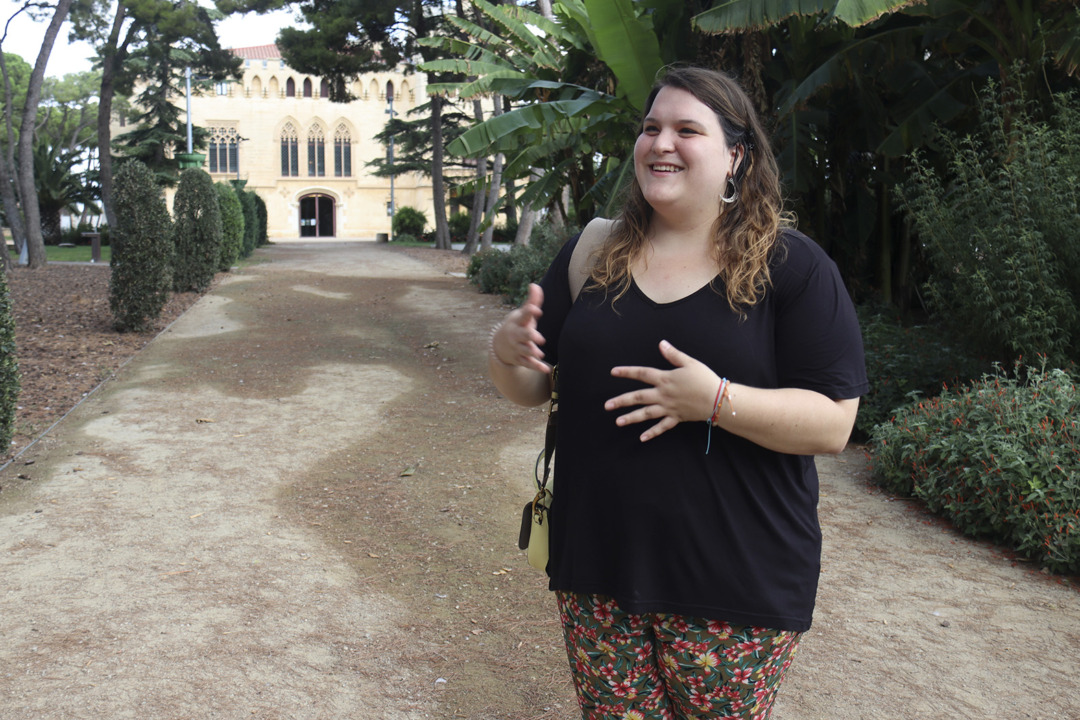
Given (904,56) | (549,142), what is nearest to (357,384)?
(549,142)

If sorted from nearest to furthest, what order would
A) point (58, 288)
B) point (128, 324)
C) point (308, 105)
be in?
point (128, 324) → point (58, 288) → point (308, 105)

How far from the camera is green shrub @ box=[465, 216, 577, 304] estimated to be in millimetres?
15445

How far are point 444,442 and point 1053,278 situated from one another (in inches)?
179

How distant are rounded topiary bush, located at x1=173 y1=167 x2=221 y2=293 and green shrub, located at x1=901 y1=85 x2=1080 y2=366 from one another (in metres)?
14.0

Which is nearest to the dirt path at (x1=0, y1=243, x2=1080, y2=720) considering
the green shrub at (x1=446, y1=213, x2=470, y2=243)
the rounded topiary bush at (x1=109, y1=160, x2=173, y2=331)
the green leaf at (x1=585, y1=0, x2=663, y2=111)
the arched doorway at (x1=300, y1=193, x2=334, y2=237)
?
the green leaf at (x1=585, y1=0, x2=663, y2=111)

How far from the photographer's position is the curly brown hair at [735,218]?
1.83m

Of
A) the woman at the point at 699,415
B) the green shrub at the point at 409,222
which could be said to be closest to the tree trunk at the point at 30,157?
the woman at the point at 699,415

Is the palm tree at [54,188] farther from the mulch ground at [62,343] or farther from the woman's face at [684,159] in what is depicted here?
the woman's face at [684,159]

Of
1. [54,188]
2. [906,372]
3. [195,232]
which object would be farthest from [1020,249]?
[54,188]

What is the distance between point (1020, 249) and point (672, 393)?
17.6ft

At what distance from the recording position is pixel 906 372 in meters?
7.30

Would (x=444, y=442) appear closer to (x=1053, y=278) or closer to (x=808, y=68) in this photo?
(x=1053, y=278)

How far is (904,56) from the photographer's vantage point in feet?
28.5

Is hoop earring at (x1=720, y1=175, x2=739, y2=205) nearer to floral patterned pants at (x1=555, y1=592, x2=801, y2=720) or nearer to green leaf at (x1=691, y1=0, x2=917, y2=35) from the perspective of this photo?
floral patterned pants at (x1=555, y1=592, x2=801, y2=720)
